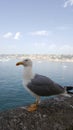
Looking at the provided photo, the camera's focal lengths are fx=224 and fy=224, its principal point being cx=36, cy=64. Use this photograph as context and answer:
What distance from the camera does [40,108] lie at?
738cm

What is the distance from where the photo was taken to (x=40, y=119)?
22.0 ft

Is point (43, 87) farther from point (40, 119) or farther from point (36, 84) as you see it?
point (40, 119)

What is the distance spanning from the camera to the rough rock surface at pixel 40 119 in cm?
639

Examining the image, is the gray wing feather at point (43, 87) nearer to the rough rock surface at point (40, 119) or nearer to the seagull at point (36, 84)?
the seagull at point (36, 84)

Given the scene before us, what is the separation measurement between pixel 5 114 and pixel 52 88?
1.67 metres

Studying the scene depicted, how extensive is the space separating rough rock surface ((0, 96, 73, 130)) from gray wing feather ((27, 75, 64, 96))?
2.22ft

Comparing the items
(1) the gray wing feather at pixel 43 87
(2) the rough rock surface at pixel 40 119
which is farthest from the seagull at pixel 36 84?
(2) the rough rock surface at pixel 40 119

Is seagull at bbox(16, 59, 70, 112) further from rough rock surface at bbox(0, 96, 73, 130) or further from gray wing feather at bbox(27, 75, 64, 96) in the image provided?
rough rock surface at bbox(0, 96, 73, 130)

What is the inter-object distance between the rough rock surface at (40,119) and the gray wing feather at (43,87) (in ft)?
2.22

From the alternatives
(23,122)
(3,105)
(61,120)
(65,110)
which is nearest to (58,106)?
(65,110)

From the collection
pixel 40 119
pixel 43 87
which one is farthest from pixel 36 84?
pixel 40 119

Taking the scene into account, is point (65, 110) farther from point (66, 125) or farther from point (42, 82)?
point (42, 82)

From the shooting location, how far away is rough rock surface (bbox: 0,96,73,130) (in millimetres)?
6395

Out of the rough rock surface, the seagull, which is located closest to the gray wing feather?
the seagull
